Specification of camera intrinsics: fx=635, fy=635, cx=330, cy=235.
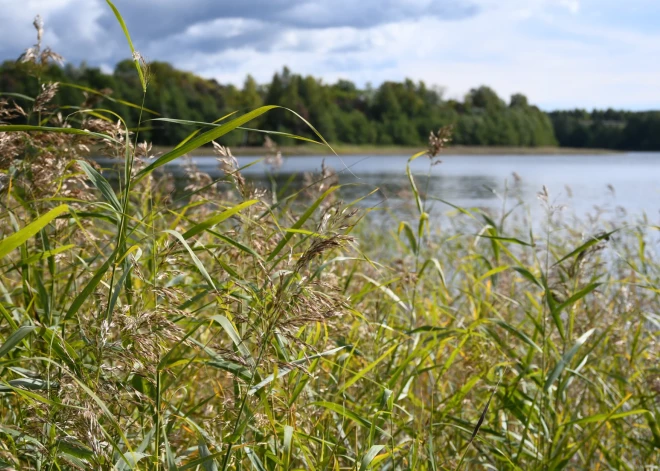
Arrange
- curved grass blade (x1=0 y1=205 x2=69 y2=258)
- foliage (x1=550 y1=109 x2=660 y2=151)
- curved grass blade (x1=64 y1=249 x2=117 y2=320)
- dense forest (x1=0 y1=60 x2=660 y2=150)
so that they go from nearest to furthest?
curved grass blade (x1=0 y1=205 x2=69 y2=258)
curved grass blade (x1=64 y1=249 x2=117 y2=320)
dense forest (x1=0 y1=60 x2=660 y2=150)
foliage (x1=550 y1=109 x2=660 y2=151)

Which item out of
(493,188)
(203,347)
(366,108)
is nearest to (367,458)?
(203,347)

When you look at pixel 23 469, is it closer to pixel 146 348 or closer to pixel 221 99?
pixel 146 348

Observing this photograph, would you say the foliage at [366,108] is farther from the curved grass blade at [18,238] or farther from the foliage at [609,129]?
the curved grass blade at [18,238]

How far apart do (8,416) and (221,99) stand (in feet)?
270

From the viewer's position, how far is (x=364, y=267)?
3.61m

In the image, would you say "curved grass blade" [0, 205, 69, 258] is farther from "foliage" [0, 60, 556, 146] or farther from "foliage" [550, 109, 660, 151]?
"foliage" [550, 109, 660, 151]

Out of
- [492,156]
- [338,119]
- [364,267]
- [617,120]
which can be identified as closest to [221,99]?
[338,119]

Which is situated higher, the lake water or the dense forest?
the dense forest

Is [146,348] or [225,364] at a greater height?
[146,348]

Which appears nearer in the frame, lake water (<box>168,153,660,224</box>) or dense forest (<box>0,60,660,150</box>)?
lake water (<box>168,153,660,224</box>)

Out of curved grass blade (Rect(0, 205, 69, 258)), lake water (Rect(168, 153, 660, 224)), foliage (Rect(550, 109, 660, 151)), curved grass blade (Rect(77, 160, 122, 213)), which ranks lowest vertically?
lake water (Rect(168, 153, 660, 224))

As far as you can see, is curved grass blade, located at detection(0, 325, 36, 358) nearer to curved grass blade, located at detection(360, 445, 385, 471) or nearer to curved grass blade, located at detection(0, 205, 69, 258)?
curved grass blade, located at detection(0, 205, 69, 258)

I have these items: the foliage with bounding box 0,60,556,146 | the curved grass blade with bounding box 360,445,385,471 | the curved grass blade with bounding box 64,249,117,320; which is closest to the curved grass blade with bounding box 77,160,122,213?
the curved grass blade with bounding box 64,249,117,320

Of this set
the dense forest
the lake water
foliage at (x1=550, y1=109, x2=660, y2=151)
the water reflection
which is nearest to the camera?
the water reflection
